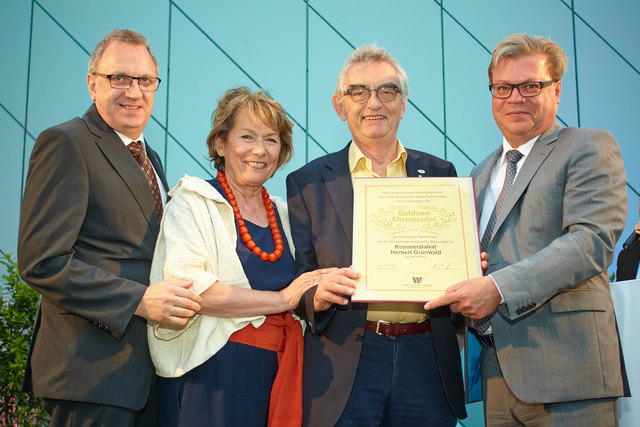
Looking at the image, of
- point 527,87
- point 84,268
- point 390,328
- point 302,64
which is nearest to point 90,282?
point 84,268

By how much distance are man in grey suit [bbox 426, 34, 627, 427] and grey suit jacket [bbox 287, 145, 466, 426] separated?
0.21 meters

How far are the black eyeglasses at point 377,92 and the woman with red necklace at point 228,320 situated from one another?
0.51 m

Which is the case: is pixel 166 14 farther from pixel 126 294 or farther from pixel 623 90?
pixel 623 90

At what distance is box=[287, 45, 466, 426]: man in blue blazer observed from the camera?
2133mm

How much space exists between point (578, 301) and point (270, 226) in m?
1.30

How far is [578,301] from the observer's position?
6.72 feet

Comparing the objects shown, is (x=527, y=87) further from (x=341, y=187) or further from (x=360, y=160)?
(x=341, y=187)

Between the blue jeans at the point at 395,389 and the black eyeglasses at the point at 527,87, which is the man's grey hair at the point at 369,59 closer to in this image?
the black eyeglasses at the point at 527,87

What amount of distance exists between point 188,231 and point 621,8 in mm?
4717

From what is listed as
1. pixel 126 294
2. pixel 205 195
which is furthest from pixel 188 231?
pixel 126 294

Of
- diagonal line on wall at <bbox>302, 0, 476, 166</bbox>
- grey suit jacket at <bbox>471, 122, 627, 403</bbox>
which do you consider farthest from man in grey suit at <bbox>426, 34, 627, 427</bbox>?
diagonal line on wall at <bbox>302, 0, 476, 166</bbox>

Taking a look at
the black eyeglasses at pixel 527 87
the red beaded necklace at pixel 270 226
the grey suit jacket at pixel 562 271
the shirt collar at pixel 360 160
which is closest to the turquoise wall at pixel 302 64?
the red beaded necklace at pixel 270 226

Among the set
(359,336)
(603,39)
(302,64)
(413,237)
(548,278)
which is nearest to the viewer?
(548,278)

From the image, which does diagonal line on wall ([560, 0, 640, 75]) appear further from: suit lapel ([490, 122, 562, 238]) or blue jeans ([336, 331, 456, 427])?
blue jeans ([336, 331, 456, 427])
